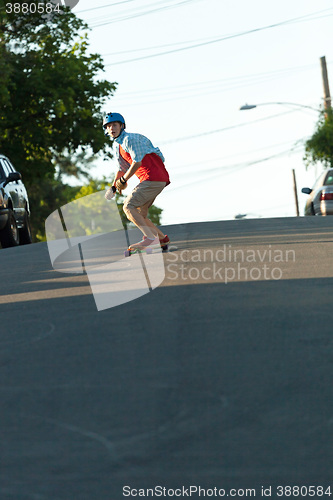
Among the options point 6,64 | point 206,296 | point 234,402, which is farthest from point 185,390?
point 6,64

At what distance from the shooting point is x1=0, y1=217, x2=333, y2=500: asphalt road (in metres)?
4.02

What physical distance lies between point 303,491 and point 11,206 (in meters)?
15.3

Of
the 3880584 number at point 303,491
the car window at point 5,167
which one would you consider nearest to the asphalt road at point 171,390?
the 3880584 number at point 303,491

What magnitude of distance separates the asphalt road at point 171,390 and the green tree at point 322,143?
37.8m

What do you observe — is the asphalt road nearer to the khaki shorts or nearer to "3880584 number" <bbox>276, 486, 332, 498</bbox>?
"3880584 number" <bbox>276, 486, 332, 498</bbox>

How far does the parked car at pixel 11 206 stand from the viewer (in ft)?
59.1

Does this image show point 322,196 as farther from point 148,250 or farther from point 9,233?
point 148,250

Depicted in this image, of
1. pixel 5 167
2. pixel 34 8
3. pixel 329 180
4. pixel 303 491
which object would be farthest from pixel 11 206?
pixel 34 8

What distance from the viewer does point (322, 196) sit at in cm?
2256

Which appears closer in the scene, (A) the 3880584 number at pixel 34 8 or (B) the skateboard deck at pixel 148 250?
(B) the skateboard deck at pixel 148 250

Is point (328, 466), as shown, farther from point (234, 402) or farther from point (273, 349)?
point (273, 349)

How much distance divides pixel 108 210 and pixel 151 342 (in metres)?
4.01

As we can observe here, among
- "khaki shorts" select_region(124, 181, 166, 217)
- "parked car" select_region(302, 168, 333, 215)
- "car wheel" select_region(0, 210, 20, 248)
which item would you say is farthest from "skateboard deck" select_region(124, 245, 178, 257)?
"parked car" select_region(302, 168, 333, 215)

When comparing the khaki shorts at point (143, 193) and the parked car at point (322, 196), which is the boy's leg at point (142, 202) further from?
the parked car at point (322, 196)
